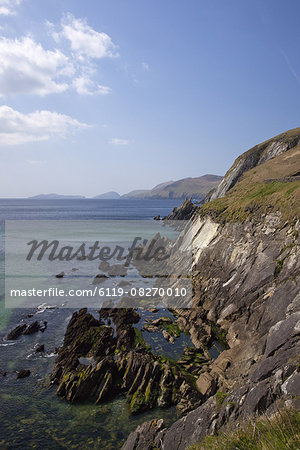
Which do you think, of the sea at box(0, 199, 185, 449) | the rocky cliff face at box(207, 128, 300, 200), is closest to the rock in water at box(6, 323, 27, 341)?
the sea at box(0, 199, 185, 449)

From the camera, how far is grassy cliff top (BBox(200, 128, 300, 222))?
28812 millimetres

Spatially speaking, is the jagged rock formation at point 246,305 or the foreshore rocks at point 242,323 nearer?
the foreshore rocks at point 242,323

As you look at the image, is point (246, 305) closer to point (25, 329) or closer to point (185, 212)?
point (25, 329)

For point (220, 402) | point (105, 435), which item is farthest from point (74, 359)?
point (220, 402)

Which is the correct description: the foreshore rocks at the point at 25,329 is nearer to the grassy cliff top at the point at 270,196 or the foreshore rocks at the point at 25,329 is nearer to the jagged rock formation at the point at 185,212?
the grassy cliff top at the point at 270,196

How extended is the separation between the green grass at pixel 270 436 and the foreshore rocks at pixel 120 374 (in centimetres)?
983

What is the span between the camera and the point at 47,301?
36000 millimetres

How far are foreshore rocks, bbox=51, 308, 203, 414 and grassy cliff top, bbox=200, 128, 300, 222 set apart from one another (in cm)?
1779

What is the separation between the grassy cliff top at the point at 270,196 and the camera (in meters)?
28.8

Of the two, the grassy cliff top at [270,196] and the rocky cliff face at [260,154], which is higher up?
the rocky cliff face at [260,154]

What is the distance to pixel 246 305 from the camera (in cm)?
2541

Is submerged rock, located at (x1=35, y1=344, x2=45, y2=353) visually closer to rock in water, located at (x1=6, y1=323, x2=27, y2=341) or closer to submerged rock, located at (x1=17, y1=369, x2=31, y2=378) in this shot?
submerged rock, located at (x1=17, y1=369, x2=31, y2=378)

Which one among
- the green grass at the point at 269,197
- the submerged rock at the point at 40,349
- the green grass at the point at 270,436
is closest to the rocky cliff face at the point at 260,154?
the green grass at the point at 269,197

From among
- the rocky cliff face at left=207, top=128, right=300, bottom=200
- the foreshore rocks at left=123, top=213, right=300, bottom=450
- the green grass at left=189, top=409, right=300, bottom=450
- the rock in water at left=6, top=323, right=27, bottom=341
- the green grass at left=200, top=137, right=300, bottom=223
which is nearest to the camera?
the green grass at left=189, top=409, right=300, bottom=450
